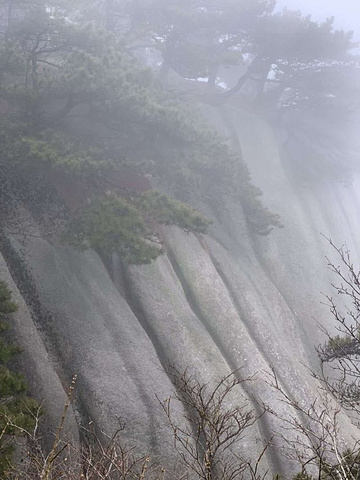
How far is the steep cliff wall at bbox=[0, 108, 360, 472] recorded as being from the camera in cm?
966

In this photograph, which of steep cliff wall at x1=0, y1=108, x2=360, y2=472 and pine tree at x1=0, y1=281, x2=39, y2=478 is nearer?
pine tree at x1=0, y1=281, x2=39, y2=478

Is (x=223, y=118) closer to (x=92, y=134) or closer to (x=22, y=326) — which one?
(x=92, y=134)

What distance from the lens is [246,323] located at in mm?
13805

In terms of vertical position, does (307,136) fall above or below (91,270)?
above

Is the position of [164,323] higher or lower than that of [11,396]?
higher

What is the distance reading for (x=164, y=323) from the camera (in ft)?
38.3

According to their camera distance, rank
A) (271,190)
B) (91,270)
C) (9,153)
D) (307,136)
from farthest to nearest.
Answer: (307,136), (271,190), (91,270), (9,153)

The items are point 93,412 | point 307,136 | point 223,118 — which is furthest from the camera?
point 307,136

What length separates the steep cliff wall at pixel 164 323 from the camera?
966 cm

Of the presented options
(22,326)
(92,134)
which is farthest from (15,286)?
(92,134)

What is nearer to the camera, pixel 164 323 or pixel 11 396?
pixel 11 396

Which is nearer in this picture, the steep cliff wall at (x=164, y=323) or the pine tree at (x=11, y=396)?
the pine tree at (x=11, y=396)

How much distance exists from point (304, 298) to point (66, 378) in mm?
11202

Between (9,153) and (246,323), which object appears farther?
(246,323)
